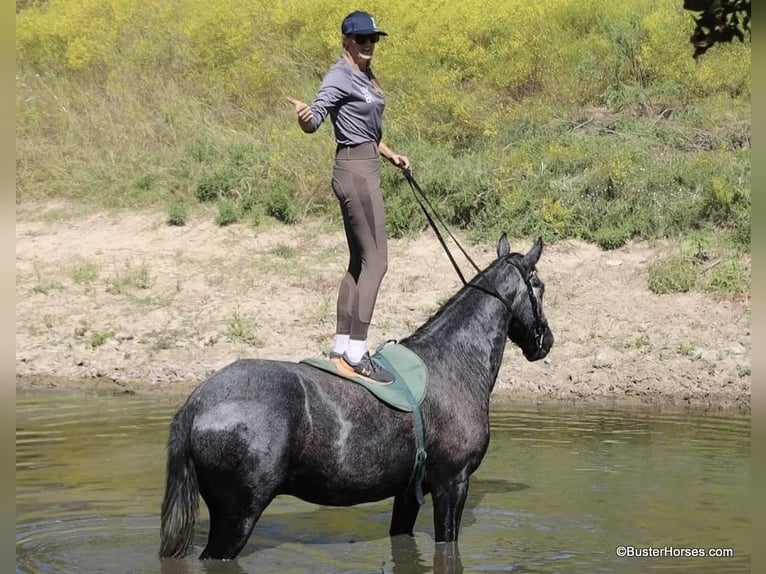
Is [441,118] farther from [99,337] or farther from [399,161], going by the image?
[399,161]

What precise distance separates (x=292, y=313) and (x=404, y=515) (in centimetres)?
583

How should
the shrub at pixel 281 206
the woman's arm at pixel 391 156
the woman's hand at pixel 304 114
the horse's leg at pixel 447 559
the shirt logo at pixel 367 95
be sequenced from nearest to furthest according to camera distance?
the woman's hand at pixel 304 114 → the shirt logo at pixel 367 95 → the horse's leg at pixel 447 559 → the woman's arm at pixel 391 156 → the shrub at pixel 281 206

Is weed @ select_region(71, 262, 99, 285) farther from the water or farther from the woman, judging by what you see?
the woman

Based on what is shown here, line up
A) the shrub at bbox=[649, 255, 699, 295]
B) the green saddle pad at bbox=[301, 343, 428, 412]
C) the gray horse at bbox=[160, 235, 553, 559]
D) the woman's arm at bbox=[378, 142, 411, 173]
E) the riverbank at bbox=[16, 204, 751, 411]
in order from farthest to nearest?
the shrub at bbox=[649, 255, 699, 295], the riverbank at bbox=[16, 204, 751, 411], the woman's arm at bbox=[378, 142, 411, 173], the green saddle pad at bbox=[301, 343, 428, 412], the gray horse at bbox=[160, 235, 553, 559]

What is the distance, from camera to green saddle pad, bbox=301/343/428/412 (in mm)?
7223

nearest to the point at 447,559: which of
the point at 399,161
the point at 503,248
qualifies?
the point at 503,248

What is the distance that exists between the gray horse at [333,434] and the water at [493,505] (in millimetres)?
343

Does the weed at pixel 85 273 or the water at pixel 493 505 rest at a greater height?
the water at pixel 493 505

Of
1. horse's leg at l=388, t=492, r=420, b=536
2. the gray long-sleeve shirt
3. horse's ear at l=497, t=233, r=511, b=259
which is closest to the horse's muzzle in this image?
horse's ear at l=497, t=233, r=511, b=259

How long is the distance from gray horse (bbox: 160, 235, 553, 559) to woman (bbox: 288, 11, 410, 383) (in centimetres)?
26

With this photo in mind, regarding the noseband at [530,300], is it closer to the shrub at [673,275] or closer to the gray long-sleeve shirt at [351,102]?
the gray long-sleeve shirt at [351,102]

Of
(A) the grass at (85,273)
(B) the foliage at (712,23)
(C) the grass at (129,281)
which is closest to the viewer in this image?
(B) the foliage at (712,23)

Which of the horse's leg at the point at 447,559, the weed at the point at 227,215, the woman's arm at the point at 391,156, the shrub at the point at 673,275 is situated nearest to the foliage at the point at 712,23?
the woman's arm at the point at 391,156

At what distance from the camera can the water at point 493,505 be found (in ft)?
25.2
